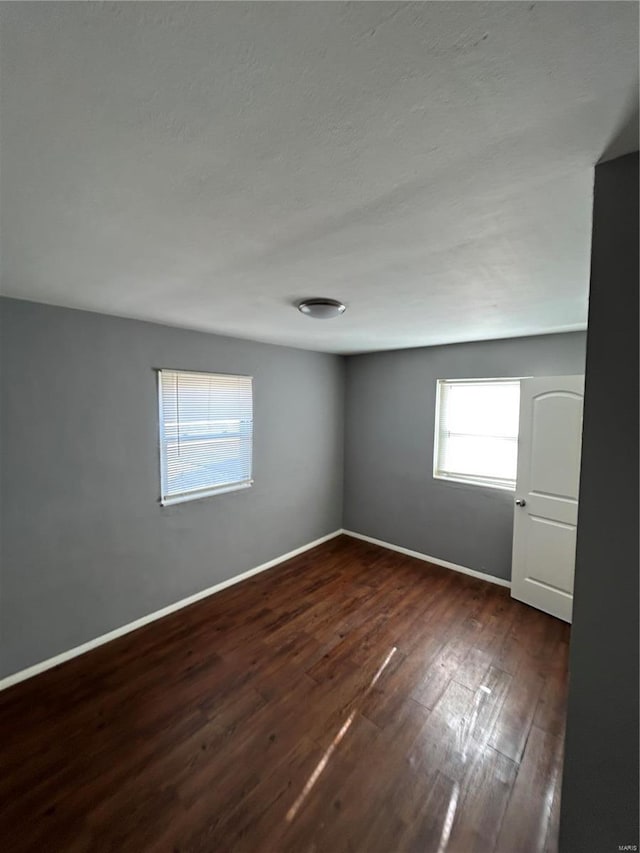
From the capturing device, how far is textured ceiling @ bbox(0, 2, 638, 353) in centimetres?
53

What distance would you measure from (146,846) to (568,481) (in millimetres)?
3252

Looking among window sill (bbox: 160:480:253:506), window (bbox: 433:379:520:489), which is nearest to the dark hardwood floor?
window sill (bbox: 160:480:253:506)

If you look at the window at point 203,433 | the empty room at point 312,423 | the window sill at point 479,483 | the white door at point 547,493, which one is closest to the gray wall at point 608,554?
the empty room at point 312,423

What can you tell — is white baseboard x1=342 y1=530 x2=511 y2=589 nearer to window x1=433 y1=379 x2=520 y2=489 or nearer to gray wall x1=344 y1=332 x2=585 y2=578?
gray wall x1=344 y1=332 x2=585 y2=578

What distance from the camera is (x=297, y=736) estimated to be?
1749mm

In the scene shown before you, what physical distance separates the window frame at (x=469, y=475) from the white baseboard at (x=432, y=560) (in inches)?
35.1

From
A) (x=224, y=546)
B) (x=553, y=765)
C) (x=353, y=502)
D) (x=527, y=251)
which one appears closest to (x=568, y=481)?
(x=553, y=765)

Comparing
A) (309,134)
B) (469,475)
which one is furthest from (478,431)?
(309,134)

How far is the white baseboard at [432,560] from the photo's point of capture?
3.29m

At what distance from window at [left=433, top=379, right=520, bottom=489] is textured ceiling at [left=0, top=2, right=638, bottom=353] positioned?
75.6 inches

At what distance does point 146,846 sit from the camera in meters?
1.31

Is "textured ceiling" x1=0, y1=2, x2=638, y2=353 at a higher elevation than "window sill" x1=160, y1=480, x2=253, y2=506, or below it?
higher

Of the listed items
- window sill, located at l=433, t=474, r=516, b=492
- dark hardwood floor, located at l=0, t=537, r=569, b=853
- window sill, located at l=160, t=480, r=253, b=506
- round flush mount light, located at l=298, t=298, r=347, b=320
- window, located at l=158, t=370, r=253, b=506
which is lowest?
dark hardwood floor, located at l=0, t=537, r=569, b=853

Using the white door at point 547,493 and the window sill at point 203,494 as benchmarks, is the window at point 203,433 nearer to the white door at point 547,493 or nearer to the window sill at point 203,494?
the window sill at point 203,494
